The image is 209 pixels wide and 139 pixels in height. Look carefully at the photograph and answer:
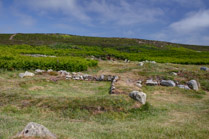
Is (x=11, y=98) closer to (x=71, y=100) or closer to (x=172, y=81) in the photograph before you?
(x=71, y=100)

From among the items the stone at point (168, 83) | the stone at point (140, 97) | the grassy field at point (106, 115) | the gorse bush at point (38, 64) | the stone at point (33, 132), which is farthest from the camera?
the gorse bush at point (38, 64)

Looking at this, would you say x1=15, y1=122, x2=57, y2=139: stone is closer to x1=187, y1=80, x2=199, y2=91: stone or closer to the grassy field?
the grassy field

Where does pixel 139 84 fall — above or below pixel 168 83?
below

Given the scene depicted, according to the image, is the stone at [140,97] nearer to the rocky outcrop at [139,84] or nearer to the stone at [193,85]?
the rocky outcrop at [139,84]

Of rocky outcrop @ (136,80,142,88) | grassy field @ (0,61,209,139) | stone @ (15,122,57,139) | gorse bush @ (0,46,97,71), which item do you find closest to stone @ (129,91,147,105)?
grassy field @ (0,61,209,139)

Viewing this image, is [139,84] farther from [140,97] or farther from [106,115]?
[106,115]

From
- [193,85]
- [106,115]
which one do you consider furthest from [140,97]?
[193,85]

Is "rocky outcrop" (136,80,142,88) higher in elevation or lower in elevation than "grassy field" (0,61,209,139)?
higher

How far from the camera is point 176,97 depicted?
11.4 metres

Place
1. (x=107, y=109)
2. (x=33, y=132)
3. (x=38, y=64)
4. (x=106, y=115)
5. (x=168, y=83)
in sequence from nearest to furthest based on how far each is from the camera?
(x=33, y=132) < (x=106, y=115) < (x=107, y=109) < (x=168, y=83) < (x=38, y=64)

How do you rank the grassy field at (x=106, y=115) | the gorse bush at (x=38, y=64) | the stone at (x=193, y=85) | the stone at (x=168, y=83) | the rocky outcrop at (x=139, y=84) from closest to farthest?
the grassy field at (x=106, y=115), the stone at (x=193, y=85), the rocky outcrop at (x=139, y=84), the stone at (x=168, y=83), the gorse bush at (x=38, y=64)

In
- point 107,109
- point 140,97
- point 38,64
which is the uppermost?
point 38,64

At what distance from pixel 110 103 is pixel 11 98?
4.97 meters

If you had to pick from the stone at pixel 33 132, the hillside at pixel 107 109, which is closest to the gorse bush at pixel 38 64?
the hillside at pixel 107 109
